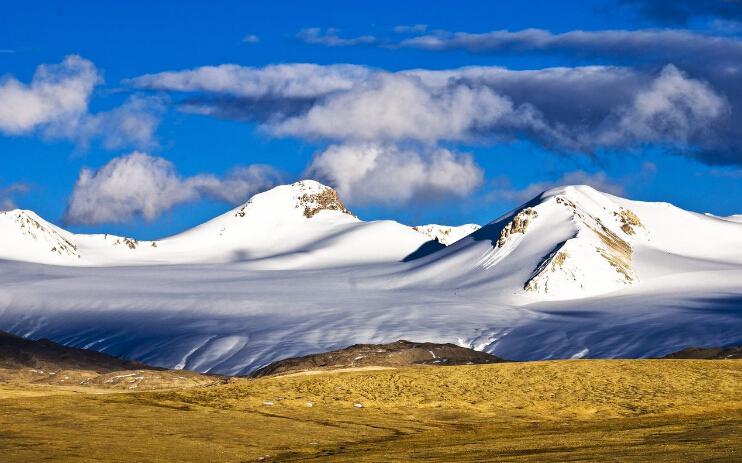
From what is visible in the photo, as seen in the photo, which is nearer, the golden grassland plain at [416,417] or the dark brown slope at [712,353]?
the golden grassland plain at [416,417]

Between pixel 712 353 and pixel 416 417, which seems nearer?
pixel 416 417

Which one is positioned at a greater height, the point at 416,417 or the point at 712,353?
the point at 712,353

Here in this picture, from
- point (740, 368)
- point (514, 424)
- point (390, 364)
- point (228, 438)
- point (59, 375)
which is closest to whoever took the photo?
point (228, 438)

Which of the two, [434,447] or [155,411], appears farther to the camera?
[155,411]

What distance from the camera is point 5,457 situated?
65.1m

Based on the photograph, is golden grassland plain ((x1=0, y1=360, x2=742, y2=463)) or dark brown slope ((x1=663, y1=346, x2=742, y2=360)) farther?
dark brown slope ((x1=663, y1=346, x2=742, y2=360))

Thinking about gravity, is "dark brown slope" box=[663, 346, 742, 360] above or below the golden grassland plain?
above

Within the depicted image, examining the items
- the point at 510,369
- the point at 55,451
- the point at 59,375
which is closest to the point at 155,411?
the point at 55,451

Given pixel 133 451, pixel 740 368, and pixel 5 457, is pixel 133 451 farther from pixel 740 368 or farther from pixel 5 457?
pixel 740 368

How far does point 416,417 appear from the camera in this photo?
8938cm

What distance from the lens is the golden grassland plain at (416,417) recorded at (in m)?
66.6

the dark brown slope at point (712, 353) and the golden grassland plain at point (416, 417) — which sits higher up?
the dark brown slope at point (712, 353)

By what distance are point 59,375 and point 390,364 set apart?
5150cm

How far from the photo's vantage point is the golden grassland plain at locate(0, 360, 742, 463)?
218 feet
